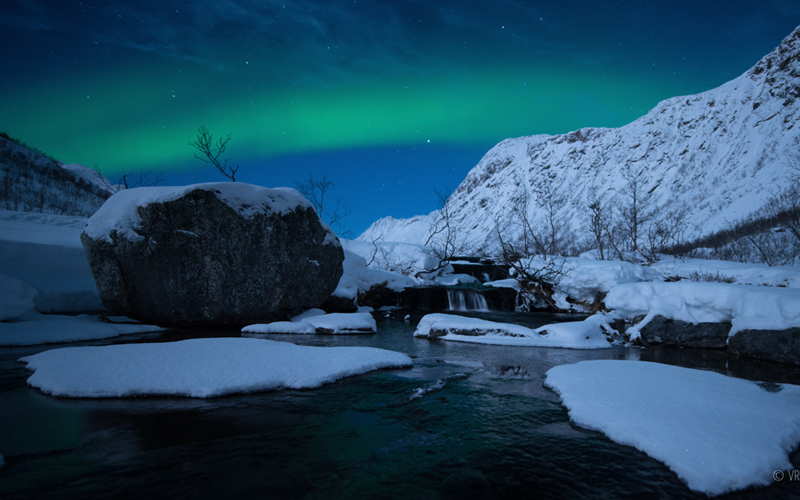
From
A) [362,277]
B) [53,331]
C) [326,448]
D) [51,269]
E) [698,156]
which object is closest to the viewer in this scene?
[326,448]

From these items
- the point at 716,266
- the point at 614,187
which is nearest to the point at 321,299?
the point at 716,266

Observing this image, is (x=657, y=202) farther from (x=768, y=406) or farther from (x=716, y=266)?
(x=768, y=406)

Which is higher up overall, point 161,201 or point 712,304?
point 161,201

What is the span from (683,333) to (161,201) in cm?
1599

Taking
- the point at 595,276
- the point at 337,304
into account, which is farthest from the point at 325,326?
the point at 595,276

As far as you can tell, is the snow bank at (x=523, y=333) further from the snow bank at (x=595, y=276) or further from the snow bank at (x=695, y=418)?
the snow bank at (x=595, y=276)

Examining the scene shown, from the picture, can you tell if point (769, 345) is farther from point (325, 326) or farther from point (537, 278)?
point (325, 326)

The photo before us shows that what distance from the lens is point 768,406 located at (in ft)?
14.4

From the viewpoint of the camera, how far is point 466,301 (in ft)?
66.7

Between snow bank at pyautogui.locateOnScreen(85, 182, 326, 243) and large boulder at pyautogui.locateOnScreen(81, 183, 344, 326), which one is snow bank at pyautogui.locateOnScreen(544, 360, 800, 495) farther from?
snow bank at pyautogui.locateOnScreen(85, 182, 326, 243)

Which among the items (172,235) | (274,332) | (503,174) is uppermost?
(503,174)

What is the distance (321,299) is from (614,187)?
A: 102670mm

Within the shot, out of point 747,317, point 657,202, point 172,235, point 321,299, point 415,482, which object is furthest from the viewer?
A: point 657,202

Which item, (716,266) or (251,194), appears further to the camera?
(716,266)
